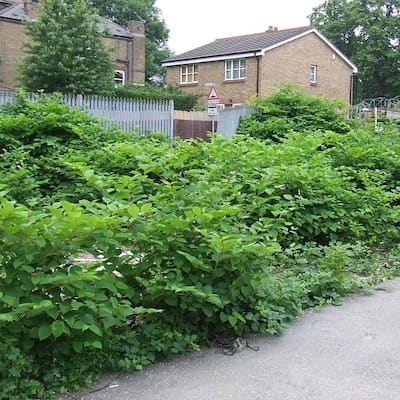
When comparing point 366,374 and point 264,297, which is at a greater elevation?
point 264,297

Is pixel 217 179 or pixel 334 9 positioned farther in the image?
pixel 334 9

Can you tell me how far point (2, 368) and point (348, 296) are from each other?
349cm

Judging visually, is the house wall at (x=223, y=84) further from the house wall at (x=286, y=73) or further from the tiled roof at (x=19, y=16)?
the tiled roof at (x=19, y=16)

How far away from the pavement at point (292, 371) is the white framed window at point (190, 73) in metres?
37.1

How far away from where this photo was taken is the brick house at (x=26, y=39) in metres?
35.5

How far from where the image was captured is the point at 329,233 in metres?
6.82

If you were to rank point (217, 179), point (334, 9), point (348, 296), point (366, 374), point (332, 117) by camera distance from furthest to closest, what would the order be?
point (334, 9) → point (332, 117) → point (217, 179) → point (348, 296) → point (366, 374)

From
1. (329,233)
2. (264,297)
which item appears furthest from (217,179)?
(264,297)

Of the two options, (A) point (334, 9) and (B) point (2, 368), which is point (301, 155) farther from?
(A) point (334, 9)

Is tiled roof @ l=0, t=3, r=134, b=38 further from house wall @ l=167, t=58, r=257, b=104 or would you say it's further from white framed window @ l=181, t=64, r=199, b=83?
house wall @ l=167, t=58, r=257, b=104

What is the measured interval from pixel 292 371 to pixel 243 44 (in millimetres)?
36802

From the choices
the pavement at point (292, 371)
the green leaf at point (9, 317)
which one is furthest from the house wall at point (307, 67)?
the green leaf at point (9, 317)

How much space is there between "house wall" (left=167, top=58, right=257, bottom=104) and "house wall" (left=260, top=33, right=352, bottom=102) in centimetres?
87

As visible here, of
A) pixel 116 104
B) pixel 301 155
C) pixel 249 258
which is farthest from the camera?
pixel 116 104
